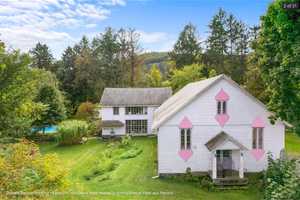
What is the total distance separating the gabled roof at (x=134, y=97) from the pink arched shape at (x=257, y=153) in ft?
64.8

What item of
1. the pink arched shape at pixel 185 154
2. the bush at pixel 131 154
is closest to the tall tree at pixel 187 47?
the bush at pixel 131 154

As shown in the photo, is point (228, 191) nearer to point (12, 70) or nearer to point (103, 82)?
point (12, 70)

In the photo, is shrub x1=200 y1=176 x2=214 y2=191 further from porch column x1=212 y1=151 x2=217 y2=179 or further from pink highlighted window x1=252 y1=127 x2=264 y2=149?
pink highlighted window x1=252 y1=127 x2=264 y2=149

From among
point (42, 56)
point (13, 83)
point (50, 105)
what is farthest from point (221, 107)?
point (42, 56)

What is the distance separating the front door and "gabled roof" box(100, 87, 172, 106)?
64.9 feet

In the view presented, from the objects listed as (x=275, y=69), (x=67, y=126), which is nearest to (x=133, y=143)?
(x=67, y=126)

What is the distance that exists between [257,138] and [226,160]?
2494 mm

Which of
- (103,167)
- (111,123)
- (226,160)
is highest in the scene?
(111,123)

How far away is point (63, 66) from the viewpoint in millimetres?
61594

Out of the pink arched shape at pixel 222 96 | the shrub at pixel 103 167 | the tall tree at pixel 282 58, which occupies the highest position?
the tall tree at pixel 282 58

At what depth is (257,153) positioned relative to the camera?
2219cm

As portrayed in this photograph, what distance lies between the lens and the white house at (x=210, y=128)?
71.2 feet

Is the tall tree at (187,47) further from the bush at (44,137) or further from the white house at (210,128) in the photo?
the white house at (210,128)

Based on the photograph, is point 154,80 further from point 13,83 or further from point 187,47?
point 13,83
